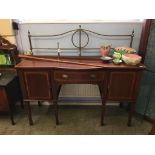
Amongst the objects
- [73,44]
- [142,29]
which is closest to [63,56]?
[73,44]

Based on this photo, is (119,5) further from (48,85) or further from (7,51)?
(7,51)

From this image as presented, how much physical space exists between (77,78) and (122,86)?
516 millimetres

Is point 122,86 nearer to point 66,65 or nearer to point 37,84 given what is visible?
point 66,65

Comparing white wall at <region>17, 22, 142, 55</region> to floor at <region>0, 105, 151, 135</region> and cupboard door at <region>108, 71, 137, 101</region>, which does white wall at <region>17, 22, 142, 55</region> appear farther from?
floor at <region>0, 105, 151, 135</region>

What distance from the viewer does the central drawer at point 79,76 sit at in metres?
1.76

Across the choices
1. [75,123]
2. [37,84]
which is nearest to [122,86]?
[75,123]

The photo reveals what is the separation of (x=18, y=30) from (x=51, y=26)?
0.44m

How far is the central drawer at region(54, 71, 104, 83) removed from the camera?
1757mm

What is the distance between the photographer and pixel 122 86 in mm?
1846

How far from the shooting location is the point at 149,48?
6.48 feet

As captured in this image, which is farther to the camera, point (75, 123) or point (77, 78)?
point (75, 123)

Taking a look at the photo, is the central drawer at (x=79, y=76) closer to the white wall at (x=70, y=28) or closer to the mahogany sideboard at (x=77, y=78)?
the mahogany sideboard at (x=77, y=78)

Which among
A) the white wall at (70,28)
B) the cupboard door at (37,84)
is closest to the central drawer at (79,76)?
the cupboard door at (37,84)

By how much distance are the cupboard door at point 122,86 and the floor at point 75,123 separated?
418 mm
